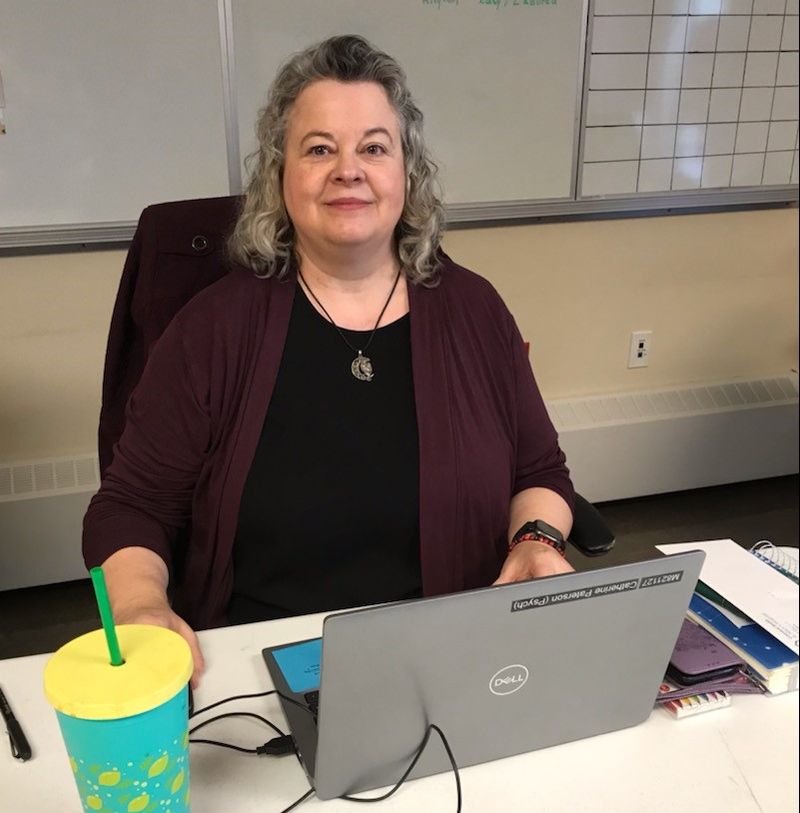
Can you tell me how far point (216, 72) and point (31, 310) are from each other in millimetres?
569

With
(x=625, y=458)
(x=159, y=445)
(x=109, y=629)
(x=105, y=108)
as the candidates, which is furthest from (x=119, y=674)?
(x=625, y=458)

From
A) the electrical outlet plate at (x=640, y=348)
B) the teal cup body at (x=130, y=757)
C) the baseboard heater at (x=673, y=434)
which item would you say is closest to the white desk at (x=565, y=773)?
the teal cup body at (x=130, y=757)

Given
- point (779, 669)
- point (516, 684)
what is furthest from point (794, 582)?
point (516, 684)

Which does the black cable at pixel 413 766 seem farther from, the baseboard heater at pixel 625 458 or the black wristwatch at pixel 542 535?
Answer: the baseboard heater at pixel 625 458

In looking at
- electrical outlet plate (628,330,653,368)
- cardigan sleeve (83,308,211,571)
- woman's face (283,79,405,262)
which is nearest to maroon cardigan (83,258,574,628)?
cardigan sleeve (83,308,211,571)

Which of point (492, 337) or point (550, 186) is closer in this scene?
point (492, 337)

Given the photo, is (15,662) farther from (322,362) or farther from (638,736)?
(638,736)

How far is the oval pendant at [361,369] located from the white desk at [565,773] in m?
0.43

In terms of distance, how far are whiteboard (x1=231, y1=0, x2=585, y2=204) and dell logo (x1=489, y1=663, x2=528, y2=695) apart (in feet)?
3.03

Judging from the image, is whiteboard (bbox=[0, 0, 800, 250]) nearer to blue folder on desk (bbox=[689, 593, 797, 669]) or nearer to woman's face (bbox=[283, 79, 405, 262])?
woman's face (bbox=[283, 79, 405, 262])

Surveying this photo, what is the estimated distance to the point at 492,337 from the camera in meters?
1.14

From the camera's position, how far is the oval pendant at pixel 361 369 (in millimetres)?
1063

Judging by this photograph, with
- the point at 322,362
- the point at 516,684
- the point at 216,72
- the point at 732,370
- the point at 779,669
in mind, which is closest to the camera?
the point at 516,684

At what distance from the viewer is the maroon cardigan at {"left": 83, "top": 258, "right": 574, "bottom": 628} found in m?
1.00
